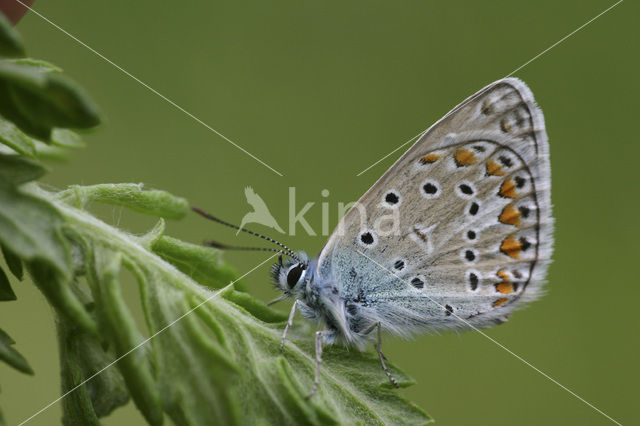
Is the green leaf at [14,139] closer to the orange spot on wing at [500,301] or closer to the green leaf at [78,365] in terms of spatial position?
the green leaf at [78,365]

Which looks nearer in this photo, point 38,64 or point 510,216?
point 38,64

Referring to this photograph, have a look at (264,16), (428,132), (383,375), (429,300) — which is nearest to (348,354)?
(383,375)

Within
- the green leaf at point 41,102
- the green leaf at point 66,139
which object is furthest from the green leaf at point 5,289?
the green leaf at point 66,139

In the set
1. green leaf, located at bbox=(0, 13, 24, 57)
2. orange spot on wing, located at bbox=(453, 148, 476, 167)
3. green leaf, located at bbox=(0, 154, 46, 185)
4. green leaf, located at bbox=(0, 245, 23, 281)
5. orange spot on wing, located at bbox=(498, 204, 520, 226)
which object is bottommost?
green leaf, located at bbox=(0, 245, 23, 281)

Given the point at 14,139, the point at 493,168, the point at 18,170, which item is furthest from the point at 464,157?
the point at 18,170

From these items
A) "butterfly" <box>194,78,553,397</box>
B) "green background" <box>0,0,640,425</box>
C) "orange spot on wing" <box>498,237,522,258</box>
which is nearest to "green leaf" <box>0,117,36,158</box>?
"butterfly" <box>194,78,553,397</box>

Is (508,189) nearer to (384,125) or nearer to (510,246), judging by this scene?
(510,246)

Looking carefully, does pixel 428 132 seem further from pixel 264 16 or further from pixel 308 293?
pixel 264 16

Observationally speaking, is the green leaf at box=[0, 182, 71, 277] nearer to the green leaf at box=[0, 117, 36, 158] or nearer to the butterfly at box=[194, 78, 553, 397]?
the green leaf at box=[0, 117, 36, 158]
